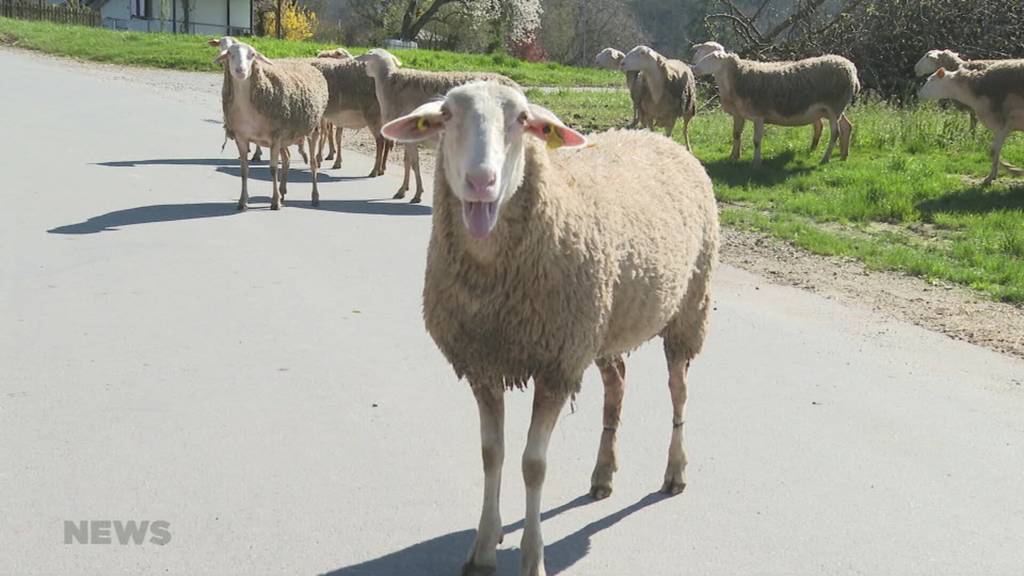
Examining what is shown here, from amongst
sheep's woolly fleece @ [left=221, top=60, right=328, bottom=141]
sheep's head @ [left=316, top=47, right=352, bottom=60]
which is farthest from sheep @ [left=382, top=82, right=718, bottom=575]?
sheep's head @ [left=316, top=47, right=352, bottom=60]

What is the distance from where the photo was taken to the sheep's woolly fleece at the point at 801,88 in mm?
14750

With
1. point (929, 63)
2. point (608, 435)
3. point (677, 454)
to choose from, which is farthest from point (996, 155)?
point (608, 435)

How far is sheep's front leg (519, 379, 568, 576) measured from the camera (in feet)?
12.4

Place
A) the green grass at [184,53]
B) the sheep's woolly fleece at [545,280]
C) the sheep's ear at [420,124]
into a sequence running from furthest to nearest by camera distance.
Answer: the green grass at [184,53] → the sheep's woolly fleece at [545,280] → the sheep's ear at [420,124]

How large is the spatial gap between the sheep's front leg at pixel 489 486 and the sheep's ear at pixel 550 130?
0.89m

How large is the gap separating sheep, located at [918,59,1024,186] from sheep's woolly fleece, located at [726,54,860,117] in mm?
1644

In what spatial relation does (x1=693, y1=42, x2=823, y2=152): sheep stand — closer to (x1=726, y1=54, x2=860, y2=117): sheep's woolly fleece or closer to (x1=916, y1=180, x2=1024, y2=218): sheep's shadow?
(x1=726, y1=54, x2=860, y2=117): sheep's woolly fleece

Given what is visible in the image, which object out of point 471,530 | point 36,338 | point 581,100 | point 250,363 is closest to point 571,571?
point 471,530

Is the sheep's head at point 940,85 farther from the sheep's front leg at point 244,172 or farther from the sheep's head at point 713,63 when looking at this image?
the sheep's front leg at point 244,172

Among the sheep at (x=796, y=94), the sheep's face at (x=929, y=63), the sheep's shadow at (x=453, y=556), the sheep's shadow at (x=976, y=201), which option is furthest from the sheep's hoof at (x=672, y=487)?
the sheep's face at (x=929, y=63)

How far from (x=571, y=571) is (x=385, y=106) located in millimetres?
9604

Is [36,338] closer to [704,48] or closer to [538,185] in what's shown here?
[538,185]

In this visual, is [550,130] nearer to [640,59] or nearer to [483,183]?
[483,183]

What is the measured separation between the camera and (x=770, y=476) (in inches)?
190
